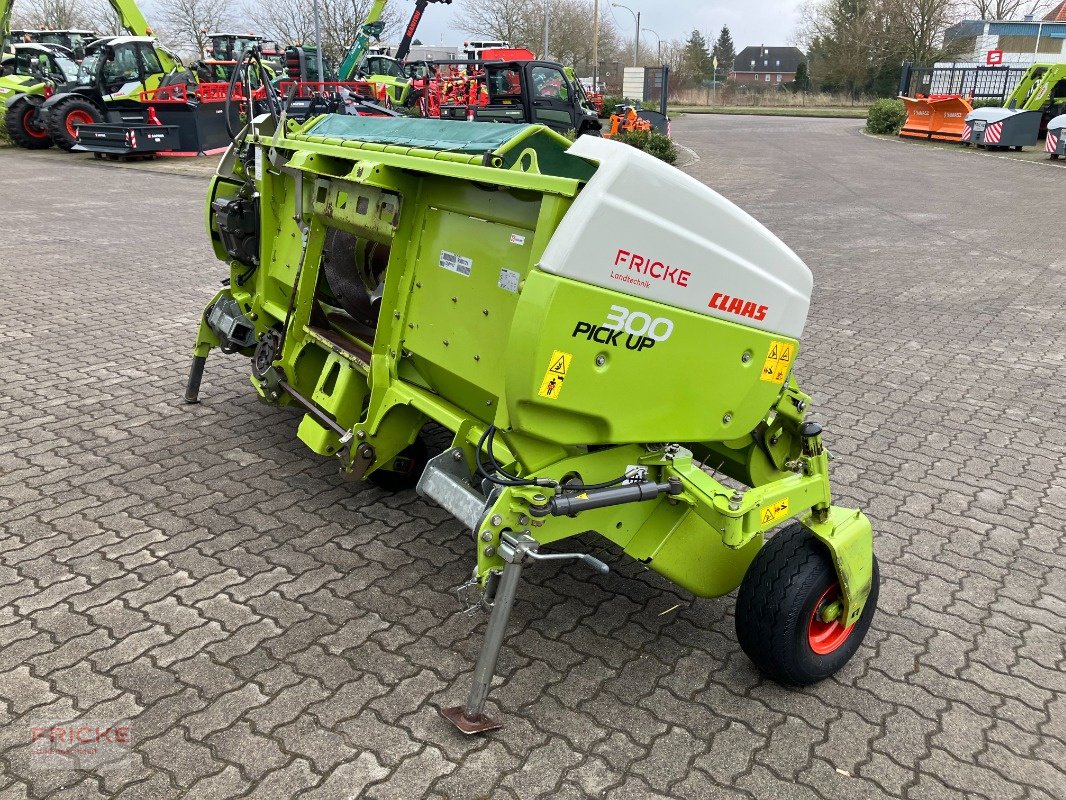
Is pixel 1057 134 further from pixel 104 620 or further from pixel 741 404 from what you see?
pixel 104 620

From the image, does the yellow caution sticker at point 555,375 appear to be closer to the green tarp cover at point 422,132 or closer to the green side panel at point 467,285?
the green side panel at point 467,285

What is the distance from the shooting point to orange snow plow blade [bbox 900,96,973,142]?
22.9 meters

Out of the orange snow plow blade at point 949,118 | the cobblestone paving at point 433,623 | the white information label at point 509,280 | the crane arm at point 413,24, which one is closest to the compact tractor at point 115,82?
the crane arm at point 413,24

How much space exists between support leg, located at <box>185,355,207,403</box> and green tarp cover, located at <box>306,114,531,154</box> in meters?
1.54

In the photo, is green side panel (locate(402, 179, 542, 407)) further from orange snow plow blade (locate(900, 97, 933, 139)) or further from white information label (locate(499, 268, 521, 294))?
orange snow plow blade (locate(900, 97, 933, 139))

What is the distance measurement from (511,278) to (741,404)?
884 millimetres

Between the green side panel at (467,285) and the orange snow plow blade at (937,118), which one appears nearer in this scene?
the green side panel at (467,285)

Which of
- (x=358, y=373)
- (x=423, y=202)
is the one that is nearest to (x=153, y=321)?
(x=358, y=373)

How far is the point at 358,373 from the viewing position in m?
3.66

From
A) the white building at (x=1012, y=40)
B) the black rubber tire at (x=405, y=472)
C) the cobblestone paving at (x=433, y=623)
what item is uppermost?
the white building at (x=1012, y=40)

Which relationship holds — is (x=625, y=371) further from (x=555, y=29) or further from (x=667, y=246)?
(x=555, y=29)

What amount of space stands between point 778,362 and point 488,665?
4.49 ft

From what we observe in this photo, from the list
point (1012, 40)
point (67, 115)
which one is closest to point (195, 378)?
point (67, 115)

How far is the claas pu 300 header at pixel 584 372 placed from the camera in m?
2.35
